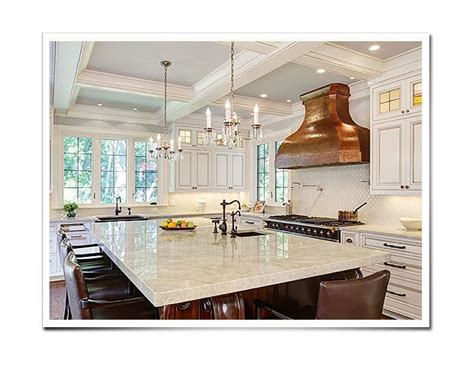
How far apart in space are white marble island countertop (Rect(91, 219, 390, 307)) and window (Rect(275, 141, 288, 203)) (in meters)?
2.68

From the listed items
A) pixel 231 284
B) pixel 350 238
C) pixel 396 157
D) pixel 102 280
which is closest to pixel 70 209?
pixel 102 280

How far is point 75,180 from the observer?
16.5 feet

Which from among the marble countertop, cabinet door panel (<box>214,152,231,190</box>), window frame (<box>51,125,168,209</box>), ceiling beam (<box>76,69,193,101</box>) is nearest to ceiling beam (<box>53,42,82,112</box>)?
ceiling beam (<box>76,69,193,101</box>)

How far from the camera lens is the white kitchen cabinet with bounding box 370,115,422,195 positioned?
315 centimetres

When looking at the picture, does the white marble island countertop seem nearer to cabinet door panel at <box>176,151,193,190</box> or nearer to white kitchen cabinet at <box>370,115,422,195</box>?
white kitchen cabinet at <box>370,115,422,195</box>

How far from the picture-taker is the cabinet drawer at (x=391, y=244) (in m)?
2.90

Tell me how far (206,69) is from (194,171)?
2410mm

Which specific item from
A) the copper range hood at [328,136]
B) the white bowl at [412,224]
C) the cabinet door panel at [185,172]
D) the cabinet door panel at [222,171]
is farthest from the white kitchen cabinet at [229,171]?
the white bowl at [412,224]

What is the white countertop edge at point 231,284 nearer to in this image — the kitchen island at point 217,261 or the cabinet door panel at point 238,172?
the kitchen island at point 217,261

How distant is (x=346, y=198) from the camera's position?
14.0 ft

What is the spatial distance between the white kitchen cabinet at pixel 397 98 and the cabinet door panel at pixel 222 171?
9.62 ft
